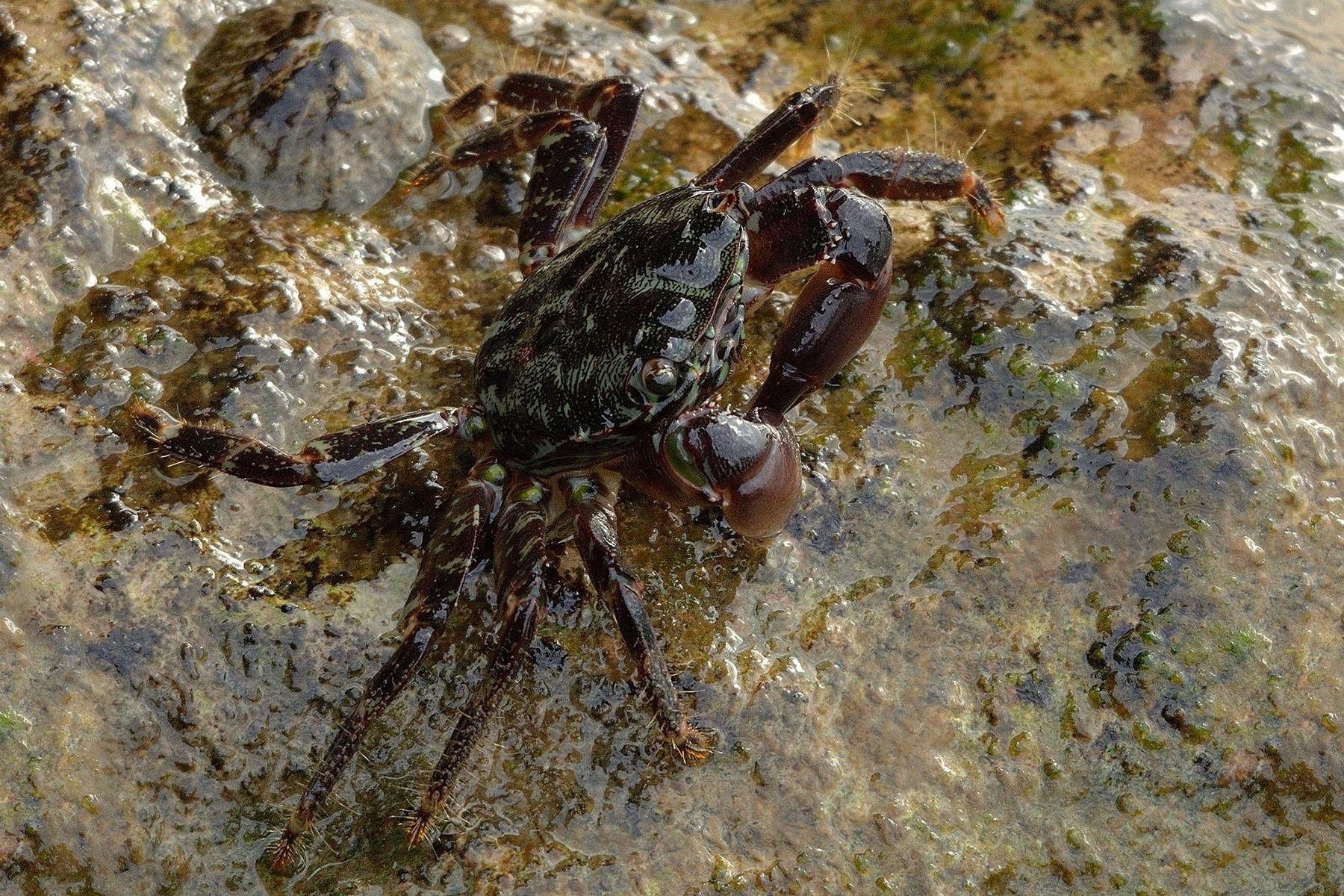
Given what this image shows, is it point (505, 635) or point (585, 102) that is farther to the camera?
point (585, 102)

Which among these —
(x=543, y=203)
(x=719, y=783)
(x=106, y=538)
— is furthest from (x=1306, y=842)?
(x=106, y=538)

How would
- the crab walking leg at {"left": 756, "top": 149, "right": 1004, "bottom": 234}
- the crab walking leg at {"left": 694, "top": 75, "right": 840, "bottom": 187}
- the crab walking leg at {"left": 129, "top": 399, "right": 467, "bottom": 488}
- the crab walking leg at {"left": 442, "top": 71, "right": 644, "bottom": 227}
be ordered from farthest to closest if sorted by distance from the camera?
the crab walking leg at {"left": 442, "top": 71, "right": 644, "bottom": 227}
the crab walking leg at {"left": 694, "top": 75, "right": 840, "bottom": 187}
the crab walking leg at {"left": 756, "top": 149, "right": 1004, "bottom": 234}
the crab walking leg at {"left": 129, "top": 399, "right": 467, "bottom": 488}

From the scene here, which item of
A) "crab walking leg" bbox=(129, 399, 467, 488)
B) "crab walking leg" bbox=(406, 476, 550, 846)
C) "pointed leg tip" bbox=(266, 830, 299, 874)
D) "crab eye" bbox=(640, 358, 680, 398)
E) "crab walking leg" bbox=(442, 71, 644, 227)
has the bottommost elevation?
"pointed leg tip" bbox=(266, 830, 299, 874)

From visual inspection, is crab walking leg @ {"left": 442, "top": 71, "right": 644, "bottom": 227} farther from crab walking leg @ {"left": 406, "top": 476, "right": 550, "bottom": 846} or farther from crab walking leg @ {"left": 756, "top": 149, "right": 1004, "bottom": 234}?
crab walking leg @ {"left": 406, "top": 476, "right": 550, "bottom": 846}

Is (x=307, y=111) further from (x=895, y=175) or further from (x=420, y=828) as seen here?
(x=420, y=828)

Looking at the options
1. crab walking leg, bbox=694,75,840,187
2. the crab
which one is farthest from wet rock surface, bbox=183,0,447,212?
crab walking leg, bbox=694,75,840,187

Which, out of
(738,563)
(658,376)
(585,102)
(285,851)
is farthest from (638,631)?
(585,102)

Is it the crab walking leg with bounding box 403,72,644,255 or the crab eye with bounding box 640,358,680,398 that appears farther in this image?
the crab walking leg with bounding box 403,72,644,255

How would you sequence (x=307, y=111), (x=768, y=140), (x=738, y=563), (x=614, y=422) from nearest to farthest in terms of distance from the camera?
1. (x=614, y=422)
2. (x=738, y=563)
3. (x=768, y=140)
4. (x=307, y=111)

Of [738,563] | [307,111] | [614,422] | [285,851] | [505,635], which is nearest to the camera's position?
[285,851]
